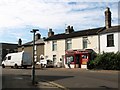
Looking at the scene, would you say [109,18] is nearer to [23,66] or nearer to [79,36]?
[79,36]

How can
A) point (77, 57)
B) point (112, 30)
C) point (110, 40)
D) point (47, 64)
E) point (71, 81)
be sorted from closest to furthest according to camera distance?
point (71, 81), point (112, 30), point (110, 40), point (77, 57), point (47, 64)

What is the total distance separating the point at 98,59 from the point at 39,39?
1101 inches

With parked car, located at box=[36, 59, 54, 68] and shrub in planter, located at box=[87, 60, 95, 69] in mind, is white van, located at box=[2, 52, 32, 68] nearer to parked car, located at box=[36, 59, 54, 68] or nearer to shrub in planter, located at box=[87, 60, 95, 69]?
parked car, located at box=[36, 59, 54, 68]

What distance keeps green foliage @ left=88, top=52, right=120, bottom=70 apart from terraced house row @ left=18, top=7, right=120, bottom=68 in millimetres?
3032

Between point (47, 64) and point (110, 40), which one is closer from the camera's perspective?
point (110, 40)

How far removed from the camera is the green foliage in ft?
126

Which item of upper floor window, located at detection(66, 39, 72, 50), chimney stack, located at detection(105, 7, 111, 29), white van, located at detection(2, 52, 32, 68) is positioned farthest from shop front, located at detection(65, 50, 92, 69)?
white van, located at detection(2, 52, 32, 68)

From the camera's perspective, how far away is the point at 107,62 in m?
39.2

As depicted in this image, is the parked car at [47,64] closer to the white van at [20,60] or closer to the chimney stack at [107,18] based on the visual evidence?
the white van at [20,60]

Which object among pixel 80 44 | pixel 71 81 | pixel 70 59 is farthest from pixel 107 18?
pixel 71 81

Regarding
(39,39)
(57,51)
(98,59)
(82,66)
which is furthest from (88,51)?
(39,39)

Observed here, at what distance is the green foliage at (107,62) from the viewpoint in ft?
126

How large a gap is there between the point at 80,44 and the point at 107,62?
10.4 meters

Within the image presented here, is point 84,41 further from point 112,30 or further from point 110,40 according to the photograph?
point 112,30
